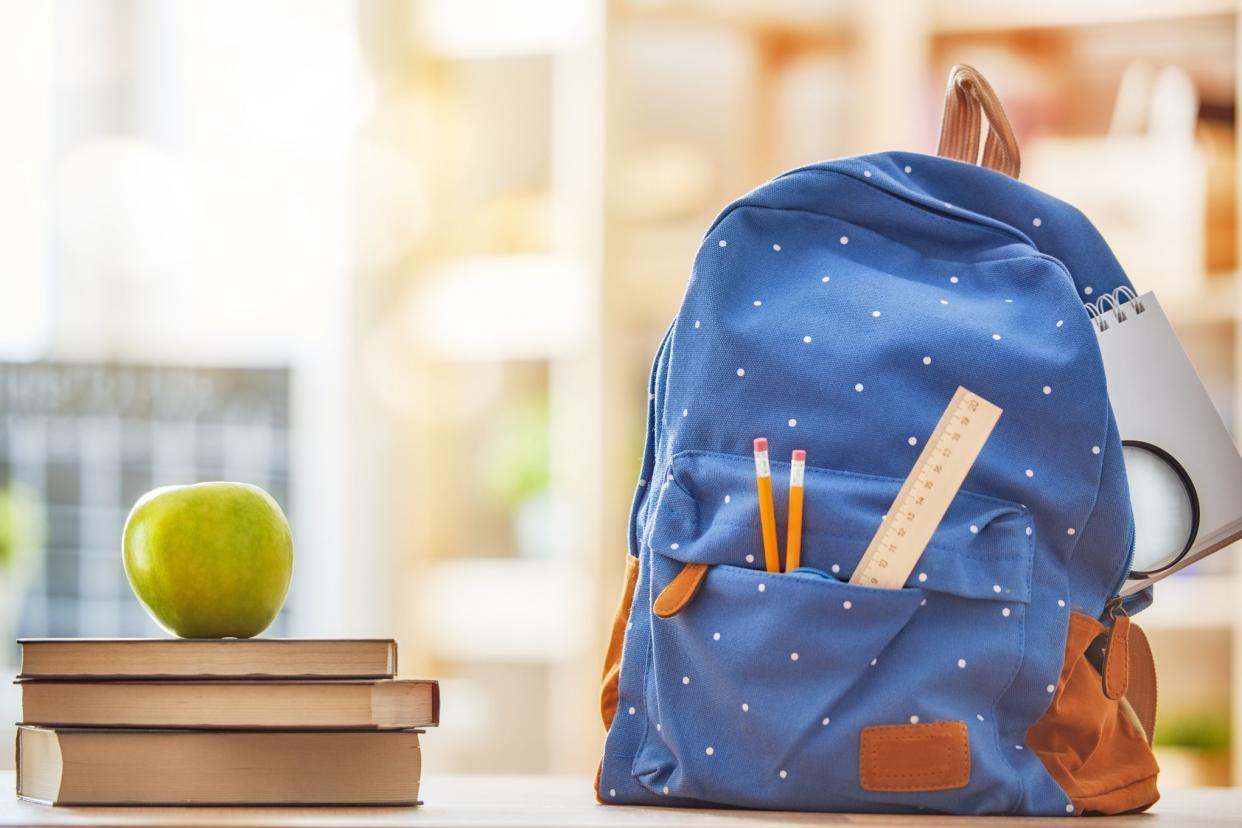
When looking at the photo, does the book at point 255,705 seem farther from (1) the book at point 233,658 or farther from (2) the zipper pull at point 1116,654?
(2) the zipper pull at point 1116,654

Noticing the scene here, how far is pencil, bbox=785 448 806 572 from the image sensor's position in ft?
2.10

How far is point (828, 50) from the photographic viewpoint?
7.02 ft

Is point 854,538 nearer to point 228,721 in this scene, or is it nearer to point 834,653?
point 834,653

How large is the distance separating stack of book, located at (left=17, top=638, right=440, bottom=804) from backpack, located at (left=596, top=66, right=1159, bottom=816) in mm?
116

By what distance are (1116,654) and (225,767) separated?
16.7 inches

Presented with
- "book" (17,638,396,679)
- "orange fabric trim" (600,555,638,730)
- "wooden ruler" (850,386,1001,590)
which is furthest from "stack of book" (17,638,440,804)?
"wooden ruler" (850,386,1001,590)

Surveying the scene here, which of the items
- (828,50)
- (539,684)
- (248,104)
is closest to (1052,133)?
(828,50)

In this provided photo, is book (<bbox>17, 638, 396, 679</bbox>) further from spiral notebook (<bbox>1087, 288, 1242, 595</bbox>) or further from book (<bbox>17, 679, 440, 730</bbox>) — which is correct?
spiral notebook (<bbox>1087, 288, 1242, 595</bbox>)

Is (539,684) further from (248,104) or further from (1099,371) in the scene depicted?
(1099,371)

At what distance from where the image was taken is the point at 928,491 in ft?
2.11

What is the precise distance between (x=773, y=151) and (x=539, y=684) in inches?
36.3

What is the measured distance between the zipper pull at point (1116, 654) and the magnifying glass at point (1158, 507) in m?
0.03

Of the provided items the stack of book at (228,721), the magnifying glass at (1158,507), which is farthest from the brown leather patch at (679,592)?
the magnifying glass at (1158,507)

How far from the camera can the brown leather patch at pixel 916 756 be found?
63cm
